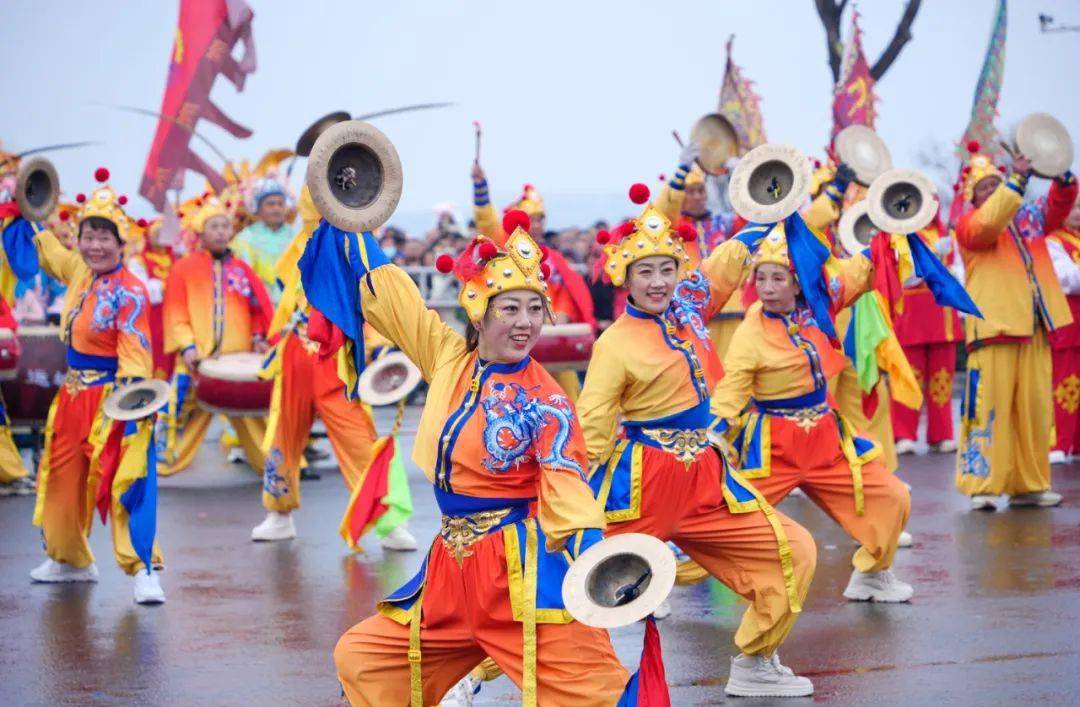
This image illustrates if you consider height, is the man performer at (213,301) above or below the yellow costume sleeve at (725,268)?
below

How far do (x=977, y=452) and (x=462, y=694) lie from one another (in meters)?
5.28

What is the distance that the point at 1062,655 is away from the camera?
20.6 ft

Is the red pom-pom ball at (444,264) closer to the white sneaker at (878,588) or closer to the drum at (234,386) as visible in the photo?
the white sneaker at (878,588)

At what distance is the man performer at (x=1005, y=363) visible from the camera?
9875mm

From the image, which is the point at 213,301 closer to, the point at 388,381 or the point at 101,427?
the point at 388,381

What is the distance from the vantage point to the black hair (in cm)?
783

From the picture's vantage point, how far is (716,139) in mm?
8906

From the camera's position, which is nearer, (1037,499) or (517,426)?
(517,426)

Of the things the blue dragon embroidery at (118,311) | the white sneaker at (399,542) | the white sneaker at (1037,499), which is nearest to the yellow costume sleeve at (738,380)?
the white sneaker at (399,542)

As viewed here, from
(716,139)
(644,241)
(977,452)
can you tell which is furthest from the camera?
(977,452)

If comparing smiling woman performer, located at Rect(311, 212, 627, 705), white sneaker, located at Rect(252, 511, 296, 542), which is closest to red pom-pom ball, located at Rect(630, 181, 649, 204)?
smiling woman performer, located at Rect(311, 212, 627, 705)

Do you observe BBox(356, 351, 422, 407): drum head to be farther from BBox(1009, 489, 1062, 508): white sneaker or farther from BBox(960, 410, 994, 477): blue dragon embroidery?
BBox(1009, 489, 1062, 508): white sneaker

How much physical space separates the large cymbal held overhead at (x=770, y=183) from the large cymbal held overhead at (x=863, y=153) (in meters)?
1.52

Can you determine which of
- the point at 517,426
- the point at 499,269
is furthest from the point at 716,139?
the point at 517,426
